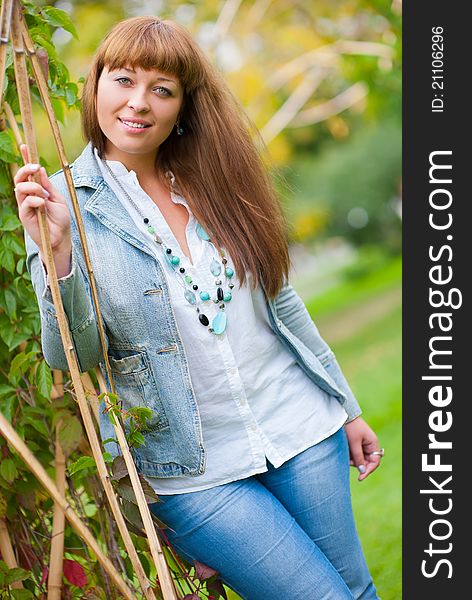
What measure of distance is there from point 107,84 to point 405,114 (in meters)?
1.33

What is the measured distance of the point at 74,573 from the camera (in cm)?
209

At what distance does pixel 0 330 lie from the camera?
6.72ft

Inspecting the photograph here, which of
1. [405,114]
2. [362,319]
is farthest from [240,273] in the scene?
[362,319]

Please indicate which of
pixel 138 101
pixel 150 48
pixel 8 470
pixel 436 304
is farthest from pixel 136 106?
pixel 436 304

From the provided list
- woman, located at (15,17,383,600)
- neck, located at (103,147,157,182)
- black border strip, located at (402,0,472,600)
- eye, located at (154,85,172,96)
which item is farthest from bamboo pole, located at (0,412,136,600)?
black border strip, located at (402,0,472,600)

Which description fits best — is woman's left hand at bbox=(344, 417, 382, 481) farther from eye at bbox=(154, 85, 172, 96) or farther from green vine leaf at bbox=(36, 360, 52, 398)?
eye at bbox=(154, 85, 172, 96)

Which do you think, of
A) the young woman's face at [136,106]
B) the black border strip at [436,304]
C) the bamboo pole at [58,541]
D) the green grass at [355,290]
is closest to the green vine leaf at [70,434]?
the bamboo pole at [58,541]

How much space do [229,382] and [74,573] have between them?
2.05 feet

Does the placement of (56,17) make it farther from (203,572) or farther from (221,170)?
(203,572)

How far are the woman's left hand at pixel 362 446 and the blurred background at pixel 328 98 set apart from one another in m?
0.40

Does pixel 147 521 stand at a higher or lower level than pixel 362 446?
lower

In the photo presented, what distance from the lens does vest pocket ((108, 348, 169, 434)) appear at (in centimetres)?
179

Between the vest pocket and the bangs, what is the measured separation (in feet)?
1.84

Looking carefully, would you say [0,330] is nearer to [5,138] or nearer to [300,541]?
[5,138]
